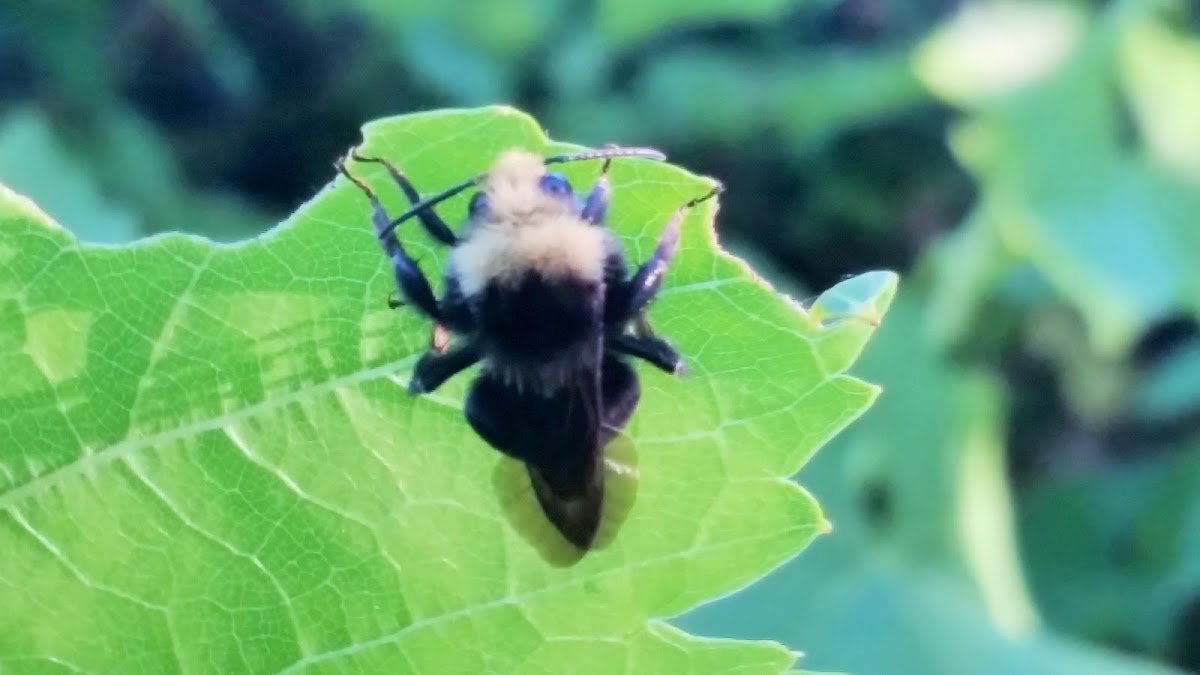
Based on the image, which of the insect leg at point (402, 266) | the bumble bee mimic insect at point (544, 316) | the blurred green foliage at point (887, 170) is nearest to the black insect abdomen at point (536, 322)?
the bumble bee mimic insect at point (544, 316)

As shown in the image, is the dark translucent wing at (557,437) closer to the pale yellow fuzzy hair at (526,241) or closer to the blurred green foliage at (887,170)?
the pale yellow fuzzy hair at (526,241)

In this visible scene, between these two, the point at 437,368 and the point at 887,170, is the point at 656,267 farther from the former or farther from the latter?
the point at 887,170

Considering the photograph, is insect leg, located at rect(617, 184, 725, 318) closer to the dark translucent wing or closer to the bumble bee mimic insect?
the bumble bee mimic insect

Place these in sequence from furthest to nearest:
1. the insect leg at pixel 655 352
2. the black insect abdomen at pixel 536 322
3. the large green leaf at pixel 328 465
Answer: the black insect abdomen at pixel 536 322, the insect leg at pixel 655 352, the large green leaf at pixel 328 465

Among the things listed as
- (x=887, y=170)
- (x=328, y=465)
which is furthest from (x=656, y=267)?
(x=887, y=170)

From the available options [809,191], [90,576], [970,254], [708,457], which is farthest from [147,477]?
[809,191]

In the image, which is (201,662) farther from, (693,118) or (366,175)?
(693,118)
